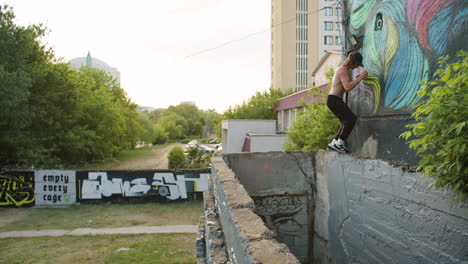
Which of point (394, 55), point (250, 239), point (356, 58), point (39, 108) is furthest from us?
point (39, 108)

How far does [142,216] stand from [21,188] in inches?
273

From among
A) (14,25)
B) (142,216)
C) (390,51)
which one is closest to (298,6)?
(14,25)

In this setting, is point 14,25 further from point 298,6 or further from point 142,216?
point 298,6

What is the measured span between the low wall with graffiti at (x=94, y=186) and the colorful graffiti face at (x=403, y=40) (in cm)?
1235

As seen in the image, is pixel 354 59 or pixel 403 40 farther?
pixel 354 59

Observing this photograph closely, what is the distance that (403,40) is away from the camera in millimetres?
4586

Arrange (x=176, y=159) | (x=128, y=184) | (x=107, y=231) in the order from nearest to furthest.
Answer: (x=107, y=231)
(x=128, y=184)
(x=176, y=159)

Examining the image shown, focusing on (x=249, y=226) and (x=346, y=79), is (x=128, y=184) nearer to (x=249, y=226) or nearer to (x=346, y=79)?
(x=346, y=79)

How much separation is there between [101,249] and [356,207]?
9.15 meters

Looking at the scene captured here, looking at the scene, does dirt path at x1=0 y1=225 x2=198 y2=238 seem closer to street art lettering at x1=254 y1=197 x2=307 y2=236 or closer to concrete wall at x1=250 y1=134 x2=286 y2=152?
street art lettering at x1=254 y1=197 x2=307 y2=236

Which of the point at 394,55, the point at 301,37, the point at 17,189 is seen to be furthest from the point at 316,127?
the point at 301,37

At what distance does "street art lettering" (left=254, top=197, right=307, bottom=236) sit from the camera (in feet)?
23.5

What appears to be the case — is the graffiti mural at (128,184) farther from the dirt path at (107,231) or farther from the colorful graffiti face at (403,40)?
the colorful graffiti face at (403,40)

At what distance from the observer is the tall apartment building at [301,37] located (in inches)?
2079
